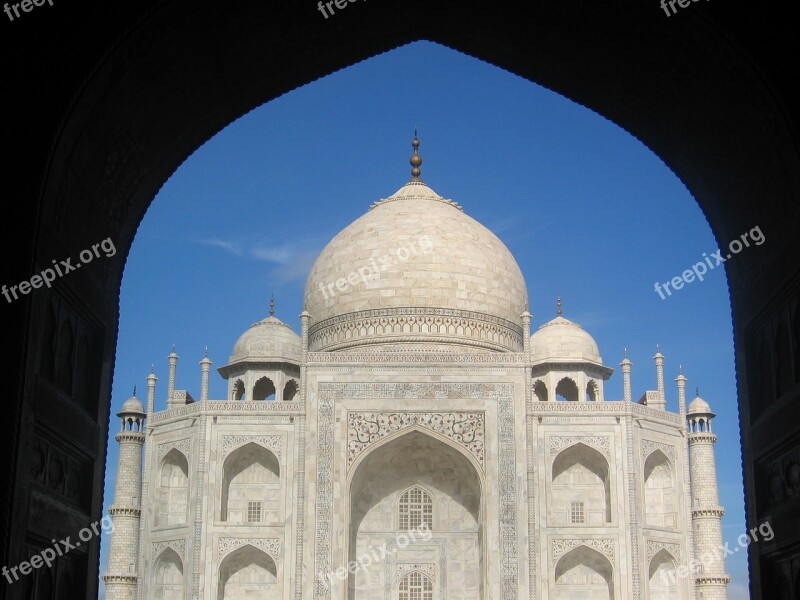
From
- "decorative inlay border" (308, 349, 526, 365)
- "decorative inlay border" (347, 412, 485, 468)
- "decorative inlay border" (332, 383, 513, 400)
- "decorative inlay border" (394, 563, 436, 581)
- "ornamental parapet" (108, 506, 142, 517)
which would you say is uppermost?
"decorative inlay border" (308, 349, 526, 365)

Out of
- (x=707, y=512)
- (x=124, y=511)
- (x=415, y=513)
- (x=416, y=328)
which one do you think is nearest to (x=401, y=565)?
(x=415, y=513)

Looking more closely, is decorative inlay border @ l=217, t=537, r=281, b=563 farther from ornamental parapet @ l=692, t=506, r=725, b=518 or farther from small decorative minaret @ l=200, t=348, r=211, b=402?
ornamental parapet @ l=692, t=506, r=725, b=518

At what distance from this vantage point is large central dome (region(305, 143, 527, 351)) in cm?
2852

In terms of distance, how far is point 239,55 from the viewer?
26.6ft

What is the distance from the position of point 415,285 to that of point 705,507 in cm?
855

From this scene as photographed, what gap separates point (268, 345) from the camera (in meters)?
29.3

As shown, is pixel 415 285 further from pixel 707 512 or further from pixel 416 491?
pixel 707 512

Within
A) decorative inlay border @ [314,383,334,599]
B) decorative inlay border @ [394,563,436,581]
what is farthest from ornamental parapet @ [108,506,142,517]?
decorative inlay border @ [394,563,436,581]

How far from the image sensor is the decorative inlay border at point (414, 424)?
2502cm

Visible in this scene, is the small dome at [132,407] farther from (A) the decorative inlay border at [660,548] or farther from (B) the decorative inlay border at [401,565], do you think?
(A) the decorative inlay border at [660,548]

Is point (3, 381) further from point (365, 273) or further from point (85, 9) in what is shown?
point (365, 273)

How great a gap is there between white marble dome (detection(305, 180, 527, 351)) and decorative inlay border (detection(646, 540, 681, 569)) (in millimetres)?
6301

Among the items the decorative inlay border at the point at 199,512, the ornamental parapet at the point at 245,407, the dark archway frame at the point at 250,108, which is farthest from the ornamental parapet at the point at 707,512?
the dark archway frame at the point at 250,108

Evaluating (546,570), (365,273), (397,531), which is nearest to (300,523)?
(397,531)
